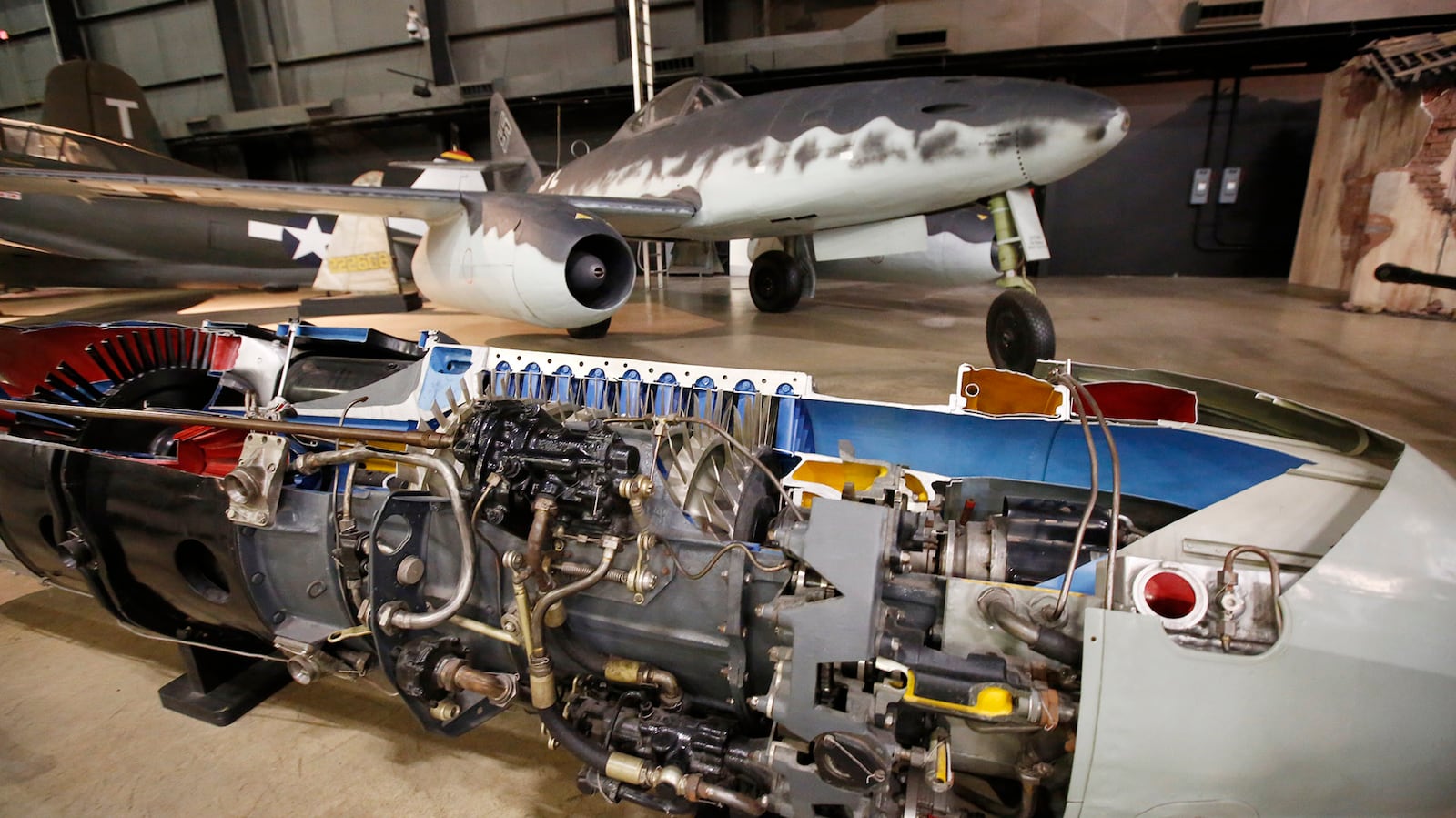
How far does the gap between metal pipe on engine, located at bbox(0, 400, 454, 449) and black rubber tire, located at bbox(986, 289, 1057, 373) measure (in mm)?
3354

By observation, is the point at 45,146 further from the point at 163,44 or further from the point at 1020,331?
the point at 1020,331

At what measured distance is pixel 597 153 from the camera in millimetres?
6406

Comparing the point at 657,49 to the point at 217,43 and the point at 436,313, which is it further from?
the point at 217,43

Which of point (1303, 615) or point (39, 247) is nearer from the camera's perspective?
point (1303, 615)

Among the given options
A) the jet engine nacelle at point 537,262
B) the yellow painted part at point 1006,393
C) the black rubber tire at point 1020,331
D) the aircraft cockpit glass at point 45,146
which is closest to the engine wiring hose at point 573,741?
the yellow painted part at point 1006,393

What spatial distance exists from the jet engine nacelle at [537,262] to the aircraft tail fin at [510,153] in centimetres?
433

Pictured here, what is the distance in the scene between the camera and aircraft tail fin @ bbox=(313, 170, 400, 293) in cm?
762

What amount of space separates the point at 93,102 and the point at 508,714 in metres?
13.4

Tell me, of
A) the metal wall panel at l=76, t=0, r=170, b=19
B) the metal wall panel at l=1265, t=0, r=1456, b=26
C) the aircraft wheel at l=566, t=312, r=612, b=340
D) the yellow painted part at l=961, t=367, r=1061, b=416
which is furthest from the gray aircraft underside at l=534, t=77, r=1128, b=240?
the metal wall panel at l=76, t=0, r=170, b=19

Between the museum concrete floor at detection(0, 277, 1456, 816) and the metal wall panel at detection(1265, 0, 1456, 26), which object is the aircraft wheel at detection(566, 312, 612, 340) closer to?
the museum concrete floor at detection(0, 277, 1456, 816)

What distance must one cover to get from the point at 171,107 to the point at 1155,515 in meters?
20.7

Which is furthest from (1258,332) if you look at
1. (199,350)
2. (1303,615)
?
(199,350)

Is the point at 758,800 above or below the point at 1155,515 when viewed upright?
below

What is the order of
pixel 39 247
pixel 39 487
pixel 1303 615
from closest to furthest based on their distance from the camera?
pixel 1303 615
pixel 39 487
pixel 39 247
